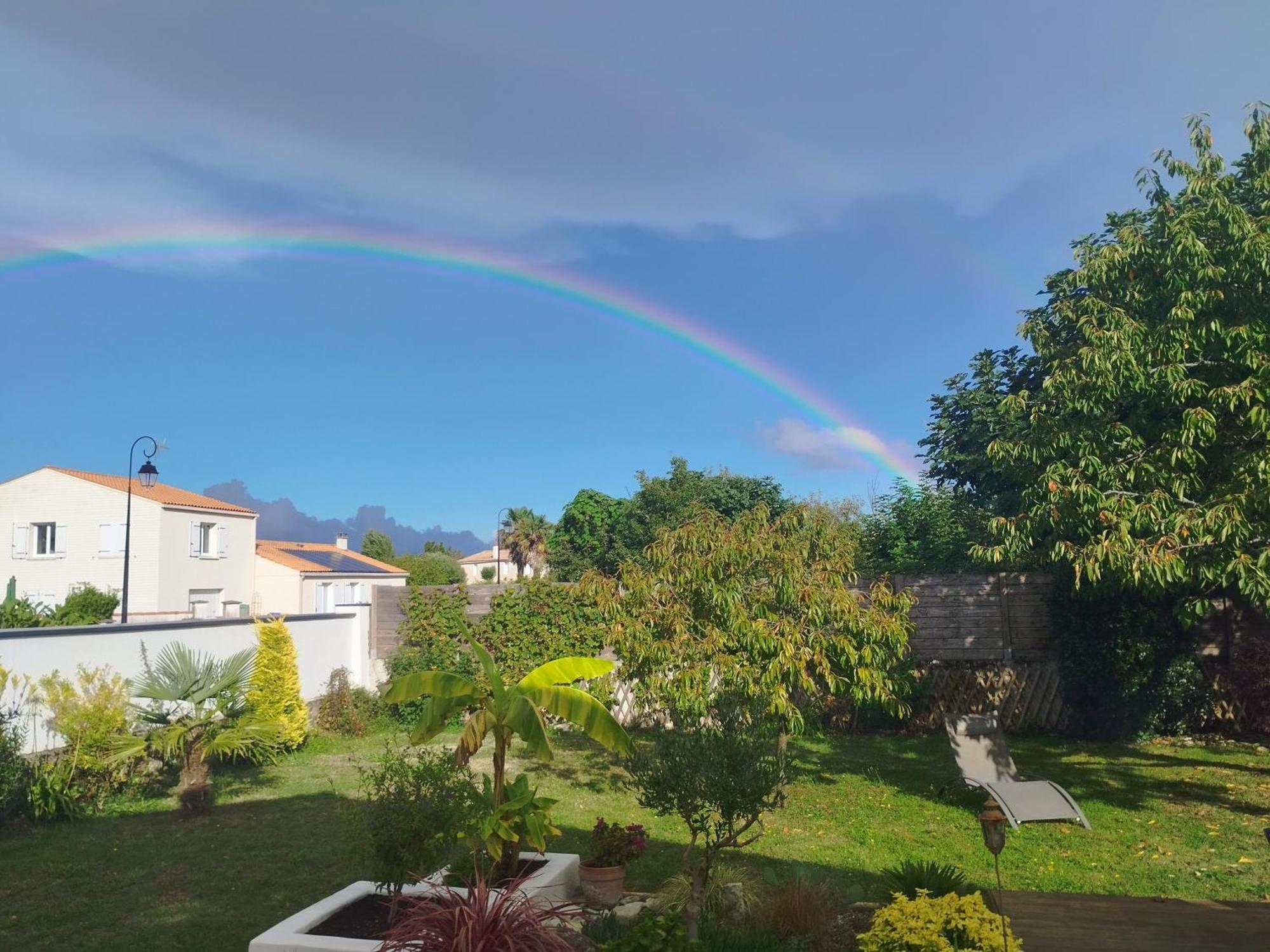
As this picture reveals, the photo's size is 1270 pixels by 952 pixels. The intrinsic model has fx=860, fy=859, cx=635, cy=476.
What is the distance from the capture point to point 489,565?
322 feet

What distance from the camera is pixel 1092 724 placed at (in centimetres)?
1423

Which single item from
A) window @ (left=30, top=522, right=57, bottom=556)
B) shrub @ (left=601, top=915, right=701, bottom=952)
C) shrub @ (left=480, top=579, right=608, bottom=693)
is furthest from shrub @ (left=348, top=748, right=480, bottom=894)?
window @ (left=30, top=522, right=57, bottom=556)

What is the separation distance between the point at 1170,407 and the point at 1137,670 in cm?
519

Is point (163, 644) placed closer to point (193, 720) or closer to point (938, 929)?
point (193, 720)

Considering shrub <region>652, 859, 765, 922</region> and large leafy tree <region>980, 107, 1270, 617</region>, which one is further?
large leafy tree <region>980, 107, 1270, 617</region>

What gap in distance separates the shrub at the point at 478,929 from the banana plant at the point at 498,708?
2.27 meters

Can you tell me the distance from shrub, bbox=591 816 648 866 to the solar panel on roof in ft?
142

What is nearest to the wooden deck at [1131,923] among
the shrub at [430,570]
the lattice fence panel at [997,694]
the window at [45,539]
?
the lattice fence panel at [997,694]

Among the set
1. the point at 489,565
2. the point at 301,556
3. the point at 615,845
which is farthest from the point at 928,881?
the point at 489,565

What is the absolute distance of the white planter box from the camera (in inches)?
213

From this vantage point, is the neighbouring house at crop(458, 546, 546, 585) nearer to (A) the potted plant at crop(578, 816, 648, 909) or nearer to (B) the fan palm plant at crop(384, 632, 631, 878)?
(B) the fan palm plant at crop(384, 632, 631, 878)

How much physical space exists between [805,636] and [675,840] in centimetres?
296

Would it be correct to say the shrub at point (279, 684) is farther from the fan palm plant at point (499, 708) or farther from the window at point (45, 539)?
the window at point (45, 539)

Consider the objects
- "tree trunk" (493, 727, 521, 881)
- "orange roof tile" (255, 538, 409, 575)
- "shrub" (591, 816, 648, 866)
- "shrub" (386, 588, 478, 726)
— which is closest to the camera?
"tree trunk" (493, 727, 521, 881)
